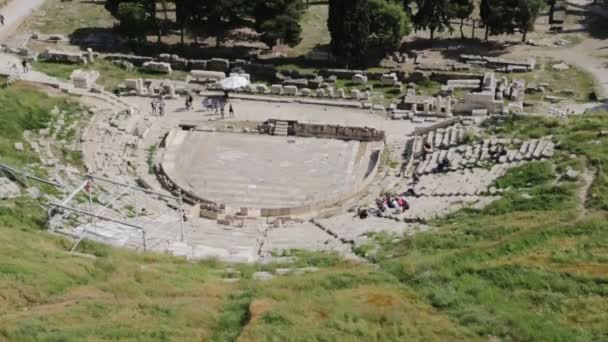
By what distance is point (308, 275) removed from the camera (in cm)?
2719

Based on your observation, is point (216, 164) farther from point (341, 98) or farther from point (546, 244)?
point (546, 244)

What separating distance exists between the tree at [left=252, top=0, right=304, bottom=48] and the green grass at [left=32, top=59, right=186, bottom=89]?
797 cm

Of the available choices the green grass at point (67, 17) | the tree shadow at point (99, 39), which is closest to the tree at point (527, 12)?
the tree shadow at point (99, 39)

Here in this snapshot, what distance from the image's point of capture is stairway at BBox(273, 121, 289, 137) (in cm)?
4950

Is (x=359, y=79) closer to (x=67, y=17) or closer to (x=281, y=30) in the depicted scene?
(x=281, y=30)

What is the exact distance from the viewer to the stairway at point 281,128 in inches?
1949

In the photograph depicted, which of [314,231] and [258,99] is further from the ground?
[258,99]

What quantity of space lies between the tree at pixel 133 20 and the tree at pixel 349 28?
15029 mm

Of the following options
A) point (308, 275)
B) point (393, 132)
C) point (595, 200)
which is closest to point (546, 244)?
point (595, 200)

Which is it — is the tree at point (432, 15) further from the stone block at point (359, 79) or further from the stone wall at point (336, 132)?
the stone wall at point (336, 132)

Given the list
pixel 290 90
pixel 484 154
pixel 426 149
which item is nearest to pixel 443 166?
pixel 484 154

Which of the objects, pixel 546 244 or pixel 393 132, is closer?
pixel 546 244

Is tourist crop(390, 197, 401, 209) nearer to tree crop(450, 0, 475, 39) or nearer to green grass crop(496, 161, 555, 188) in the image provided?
green grass crop(496, 161, 555, 188)

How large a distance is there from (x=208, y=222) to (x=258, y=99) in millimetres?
17032
